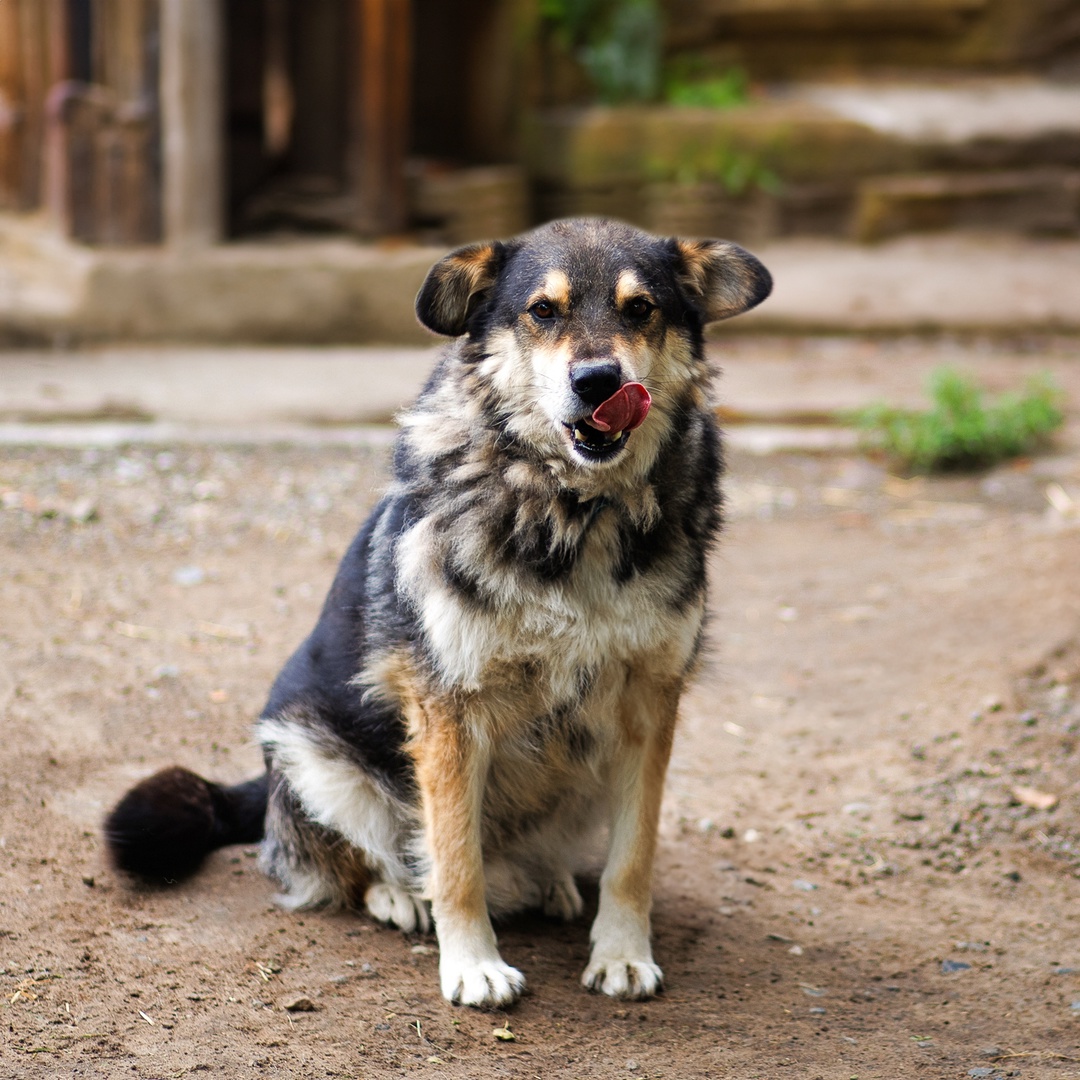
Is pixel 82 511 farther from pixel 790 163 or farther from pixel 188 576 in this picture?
pixel 790 163

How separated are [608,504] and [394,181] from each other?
20.1 feet

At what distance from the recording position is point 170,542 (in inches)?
228

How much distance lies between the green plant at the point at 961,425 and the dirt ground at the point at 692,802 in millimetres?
286

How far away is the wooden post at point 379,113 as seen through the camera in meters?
8.27

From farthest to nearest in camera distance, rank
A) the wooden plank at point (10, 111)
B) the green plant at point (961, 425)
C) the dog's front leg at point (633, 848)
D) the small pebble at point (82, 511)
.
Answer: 1. the wooden plank at point (10, 111)
2. the green plant at point (961, 425)
3. the small pebble at point (82, 511)
4. the dog's front leg at point (633, 848)

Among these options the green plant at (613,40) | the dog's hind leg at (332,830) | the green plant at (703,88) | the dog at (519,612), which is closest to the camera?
the dog at (519,612)

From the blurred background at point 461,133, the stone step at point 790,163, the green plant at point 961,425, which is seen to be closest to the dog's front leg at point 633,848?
the green plant at point 961,425

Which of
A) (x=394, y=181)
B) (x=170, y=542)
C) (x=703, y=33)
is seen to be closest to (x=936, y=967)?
(x=170, y=542)

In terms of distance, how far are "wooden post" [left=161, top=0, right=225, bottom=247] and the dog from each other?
540 centimetres

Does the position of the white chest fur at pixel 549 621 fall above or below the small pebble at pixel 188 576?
above

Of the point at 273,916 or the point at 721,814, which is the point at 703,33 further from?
the point at 273,916

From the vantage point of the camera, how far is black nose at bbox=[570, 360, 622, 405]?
2.94m

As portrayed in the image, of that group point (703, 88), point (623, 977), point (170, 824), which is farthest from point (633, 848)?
point (703, 88)

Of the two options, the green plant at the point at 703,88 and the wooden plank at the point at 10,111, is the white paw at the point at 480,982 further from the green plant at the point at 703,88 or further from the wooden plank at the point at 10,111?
the green plant at the point at 703,88
